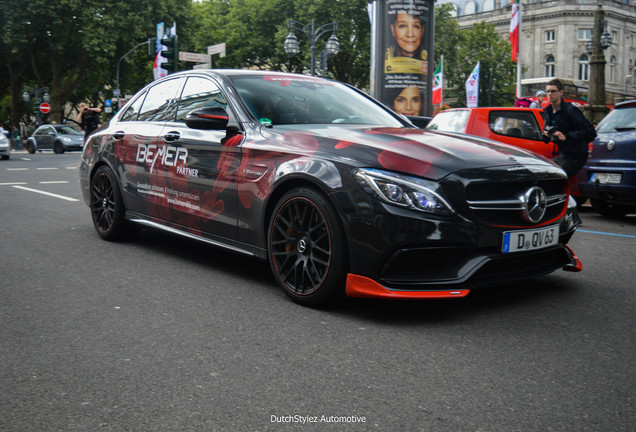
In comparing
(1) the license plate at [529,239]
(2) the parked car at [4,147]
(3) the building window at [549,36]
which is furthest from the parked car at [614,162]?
(3) the building window at [549,36]

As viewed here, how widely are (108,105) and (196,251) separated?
4645 centimetres

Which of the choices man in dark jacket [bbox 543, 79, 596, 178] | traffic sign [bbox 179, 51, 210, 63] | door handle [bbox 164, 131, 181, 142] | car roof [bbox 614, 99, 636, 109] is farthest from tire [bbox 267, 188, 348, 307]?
traffic sign [bbox 179, 51, 210, 63]

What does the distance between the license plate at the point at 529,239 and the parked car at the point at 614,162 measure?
15.6ft

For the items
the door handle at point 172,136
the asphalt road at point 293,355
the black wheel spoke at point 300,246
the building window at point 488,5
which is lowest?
the asphalt road at point 293,355

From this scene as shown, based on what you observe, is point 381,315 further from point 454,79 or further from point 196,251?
point 454,79

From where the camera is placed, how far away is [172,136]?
5488mm

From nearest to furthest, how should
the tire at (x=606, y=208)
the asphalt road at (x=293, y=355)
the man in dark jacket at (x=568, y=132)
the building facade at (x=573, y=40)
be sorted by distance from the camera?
the asphalt road at (x=293, y=355) → the man in dark jacket at (x=568, y=132) → the tire at (x=606, y=208) → the building facade at (x=573, y=40)

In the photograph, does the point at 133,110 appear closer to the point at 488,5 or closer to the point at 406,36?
the point at 406,36

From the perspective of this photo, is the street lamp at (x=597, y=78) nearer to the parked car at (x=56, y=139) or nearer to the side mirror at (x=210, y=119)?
the side mirror at (x=210, y=119)

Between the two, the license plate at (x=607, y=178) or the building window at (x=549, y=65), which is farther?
the building window at (x=549, y=65)

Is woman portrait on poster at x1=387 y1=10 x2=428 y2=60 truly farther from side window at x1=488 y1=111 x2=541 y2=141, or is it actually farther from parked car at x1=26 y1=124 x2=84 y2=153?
parked car at x1=26 y1=124 x2=84 y2=153

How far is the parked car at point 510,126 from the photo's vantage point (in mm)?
10375

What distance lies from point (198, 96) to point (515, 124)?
649 centimetres

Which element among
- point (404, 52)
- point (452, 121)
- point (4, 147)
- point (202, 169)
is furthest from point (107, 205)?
point (4, 147)
